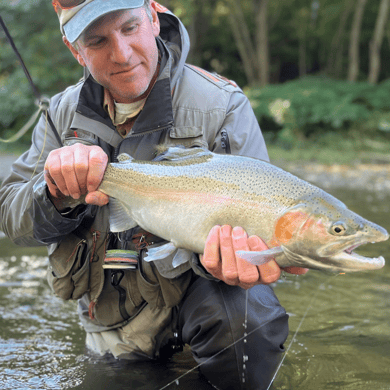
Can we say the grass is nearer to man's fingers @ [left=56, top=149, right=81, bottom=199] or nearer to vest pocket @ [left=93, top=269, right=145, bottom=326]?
vest pocket @ [left=93, top=269, right=145, bottom=326]

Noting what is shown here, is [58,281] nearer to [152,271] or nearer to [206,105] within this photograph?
[152,271]

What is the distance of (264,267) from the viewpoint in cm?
206

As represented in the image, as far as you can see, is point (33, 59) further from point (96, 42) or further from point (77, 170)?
point (77, 170)

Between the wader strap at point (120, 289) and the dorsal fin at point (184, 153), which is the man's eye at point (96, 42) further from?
the wader strap at point (120, 289)

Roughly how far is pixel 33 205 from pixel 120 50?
0.79m

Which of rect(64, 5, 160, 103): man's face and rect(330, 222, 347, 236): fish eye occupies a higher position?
rect(64, 5, 160, 103): man's face

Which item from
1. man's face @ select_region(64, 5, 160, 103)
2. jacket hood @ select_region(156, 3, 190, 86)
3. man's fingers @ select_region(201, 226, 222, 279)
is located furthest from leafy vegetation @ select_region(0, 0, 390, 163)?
man's fingers @ select_region(201, 226, 222, 279)

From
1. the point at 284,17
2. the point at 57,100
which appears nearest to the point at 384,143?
the point at 284,17

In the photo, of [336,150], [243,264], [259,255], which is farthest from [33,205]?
[336,150]

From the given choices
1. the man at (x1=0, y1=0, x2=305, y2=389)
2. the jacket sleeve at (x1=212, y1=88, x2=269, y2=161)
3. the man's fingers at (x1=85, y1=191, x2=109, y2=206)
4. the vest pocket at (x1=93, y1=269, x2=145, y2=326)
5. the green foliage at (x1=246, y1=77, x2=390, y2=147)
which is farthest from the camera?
the green foliage at (x1=246, y1=77, x2=390, y2=147)

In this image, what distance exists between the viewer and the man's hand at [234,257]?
6.64 ft

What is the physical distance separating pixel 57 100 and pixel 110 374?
1501mm

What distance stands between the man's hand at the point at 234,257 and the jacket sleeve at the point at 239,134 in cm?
67

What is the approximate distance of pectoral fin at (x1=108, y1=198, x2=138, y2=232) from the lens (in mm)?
2352
